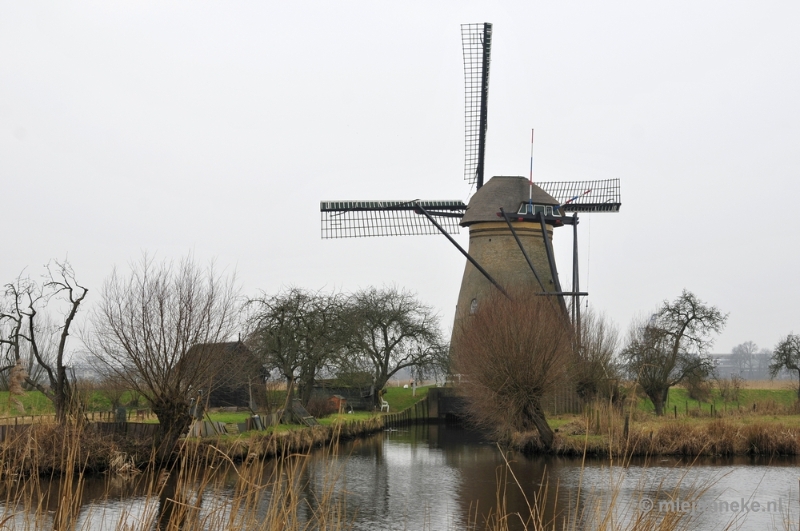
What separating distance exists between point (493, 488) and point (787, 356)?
23467 millimetres

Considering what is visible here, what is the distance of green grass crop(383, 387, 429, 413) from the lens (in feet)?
111

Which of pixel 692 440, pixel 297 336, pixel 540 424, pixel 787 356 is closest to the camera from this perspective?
pixel 692 440

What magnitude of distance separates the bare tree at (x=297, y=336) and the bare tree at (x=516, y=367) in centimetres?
497

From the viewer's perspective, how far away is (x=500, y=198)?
28.6m

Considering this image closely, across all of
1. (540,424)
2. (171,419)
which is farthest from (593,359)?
(171,419)

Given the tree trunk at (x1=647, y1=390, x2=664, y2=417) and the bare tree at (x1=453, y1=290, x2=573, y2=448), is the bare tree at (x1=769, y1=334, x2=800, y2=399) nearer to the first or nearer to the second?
the tree trunk at (x1=647, y1=390, x2=664, y2=417)

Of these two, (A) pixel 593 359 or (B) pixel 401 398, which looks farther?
(B) pixel 401 398

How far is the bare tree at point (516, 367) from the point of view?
1931cm

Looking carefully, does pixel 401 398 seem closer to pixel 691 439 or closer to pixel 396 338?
pixel 396 338

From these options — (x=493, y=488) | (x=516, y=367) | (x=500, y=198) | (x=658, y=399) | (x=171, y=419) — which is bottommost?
(x=493, y=488)

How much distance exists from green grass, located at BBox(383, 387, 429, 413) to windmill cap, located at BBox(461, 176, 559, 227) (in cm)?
864

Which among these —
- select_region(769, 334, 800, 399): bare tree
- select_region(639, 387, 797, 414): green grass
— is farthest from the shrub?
select_region(769, 334, 800, 399): bare tree

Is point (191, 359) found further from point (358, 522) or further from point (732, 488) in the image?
point (732, 488)

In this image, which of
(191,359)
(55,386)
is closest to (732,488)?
(191,359)
